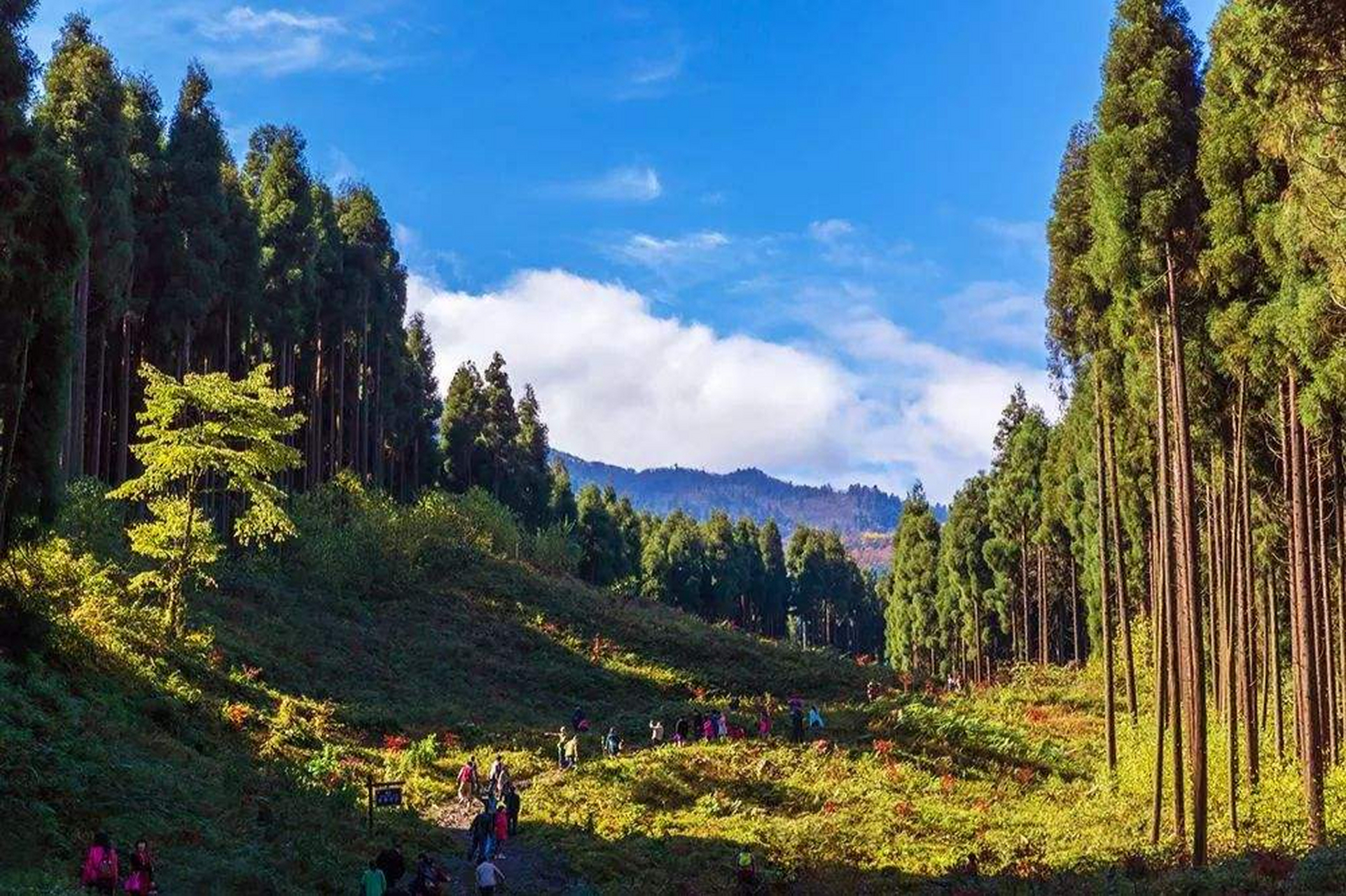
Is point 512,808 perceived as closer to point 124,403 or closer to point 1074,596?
point 124,403

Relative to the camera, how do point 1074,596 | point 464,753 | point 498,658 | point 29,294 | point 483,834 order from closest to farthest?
point 29,294 → point 483,834 → point 464,753 → point 498,658 → point 1074,596

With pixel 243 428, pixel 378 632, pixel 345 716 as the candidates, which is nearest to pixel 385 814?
pixel 345 716

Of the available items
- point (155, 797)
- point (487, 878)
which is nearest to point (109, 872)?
point (155, 797)

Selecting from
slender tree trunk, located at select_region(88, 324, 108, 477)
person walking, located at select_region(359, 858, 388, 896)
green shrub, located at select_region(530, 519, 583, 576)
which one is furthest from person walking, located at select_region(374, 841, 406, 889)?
green shrub, located at select_region(530, 519, 583, 576)

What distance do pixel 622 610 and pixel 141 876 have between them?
45804mm

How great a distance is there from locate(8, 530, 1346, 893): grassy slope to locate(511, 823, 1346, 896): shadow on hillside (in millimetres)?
82

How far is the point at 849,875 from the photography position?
64.8 ft

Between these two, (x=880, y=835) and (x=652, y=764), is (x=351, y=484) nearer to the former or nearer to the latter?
(x=652, y=764)

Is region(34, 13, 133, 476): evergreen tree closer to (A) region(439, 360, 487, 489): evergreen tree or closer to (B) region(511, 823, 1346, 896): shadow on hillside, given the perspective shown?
(B) region(511, 823, 1346, 896): shadow on hillside

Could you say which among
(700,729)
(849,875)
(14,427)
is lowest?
(849,875)

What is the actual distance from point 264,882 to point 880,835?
43.9 feet

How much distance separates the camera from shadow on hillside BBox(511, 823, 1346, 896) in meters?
15.5

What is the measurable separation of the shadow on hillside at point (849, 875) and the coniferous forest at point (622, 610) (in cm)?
12

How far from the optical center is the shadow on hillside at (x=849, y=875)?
612 inches
